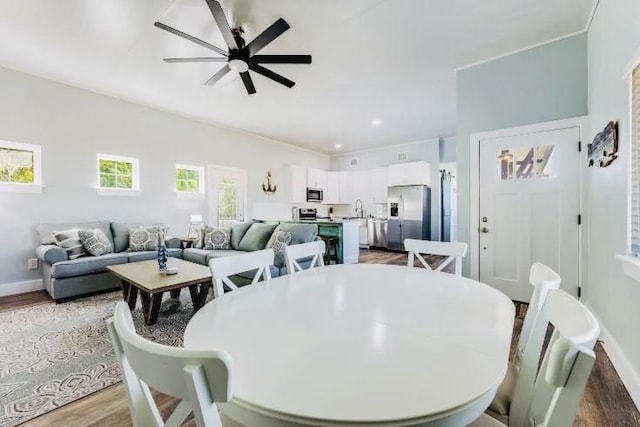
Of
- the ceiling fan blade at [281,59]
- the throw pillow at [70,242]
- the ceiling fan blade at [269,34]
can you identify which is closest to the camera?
the ceiling fan blade at [269,34]

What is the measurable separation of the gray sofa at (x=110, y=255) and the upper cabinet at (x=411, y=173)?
392cm

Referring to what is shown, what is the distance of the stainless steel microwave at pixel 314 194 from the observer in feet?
25.2

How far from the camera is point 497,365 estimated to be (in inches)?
28.4

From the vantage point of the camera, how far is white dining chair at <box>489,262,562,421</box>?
900mm

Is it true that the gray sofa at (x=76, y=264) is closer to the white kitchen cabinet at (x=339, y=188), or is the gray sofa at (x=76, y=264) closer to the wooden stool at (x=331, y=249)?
the wooden stool at (x=331, y=249)

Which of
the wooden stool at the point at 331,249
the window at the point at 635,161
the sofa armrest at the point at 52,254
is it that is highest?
the window at the point at 635,161

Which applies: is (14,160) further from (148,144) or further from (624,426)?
(624,426)

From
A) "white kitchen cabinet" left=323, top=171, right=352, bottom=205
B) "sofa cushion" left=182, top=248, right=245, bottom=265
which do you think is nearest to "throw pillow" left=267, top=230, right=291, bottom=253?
"sofa cushion" left=182, top=248, right=245, bottom=265

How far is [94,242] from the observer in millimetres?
3783

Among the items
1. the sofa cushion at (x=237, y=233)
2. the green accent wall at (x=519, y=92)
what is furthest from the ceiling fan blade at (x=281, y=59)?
the sofa cushion at (x=237, y=233)

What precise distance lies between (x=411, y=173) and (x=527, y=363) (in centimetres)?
647

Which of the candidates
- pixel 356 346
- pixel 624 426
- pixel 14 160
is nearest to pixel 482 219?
pixel 624 426

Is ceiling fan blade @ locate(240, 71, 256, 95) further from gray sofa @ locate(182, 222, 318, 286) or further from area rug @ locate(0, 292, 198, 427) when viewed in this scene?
area rug @ locate(0, 292, 198, 427)

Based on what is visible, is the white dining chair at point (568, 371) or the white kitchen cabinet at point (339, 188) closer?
the white dining chair at point (568, 371)
